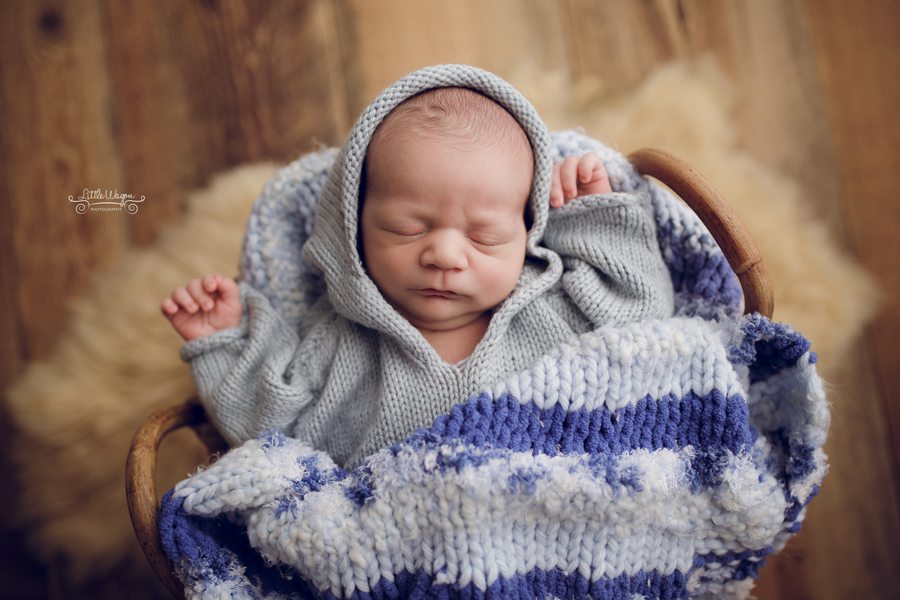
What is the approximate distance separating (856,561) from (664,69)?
3.73 ft

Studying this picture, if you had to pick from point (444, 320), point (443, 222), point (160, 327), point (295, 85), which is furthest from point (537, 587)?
point (295, 85)

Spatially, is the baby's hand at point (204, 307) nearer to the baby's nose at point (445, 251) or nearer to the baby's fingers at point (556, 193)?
the baby's nose at point (445, 251)

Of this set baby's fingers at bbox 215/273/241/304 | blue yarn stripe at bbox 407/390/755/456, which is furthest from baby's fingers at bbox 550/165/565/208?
baby's fingers at bbox 215/273/241/304

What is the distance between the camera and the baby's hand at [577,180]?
1.13 meters

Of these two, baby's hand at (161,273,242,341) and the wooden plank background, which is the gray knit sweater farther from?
the wooden plank background

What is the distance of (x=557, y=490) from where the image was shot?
901 mm

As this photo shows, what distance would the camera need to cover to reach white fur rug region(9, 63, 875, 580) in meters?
1.43

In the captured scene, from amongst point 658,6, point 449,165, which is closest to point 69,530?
point 449,165

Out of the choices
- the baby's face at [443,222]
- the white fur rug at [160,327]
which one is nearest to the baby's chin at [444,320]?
the baby's face at [443,222]

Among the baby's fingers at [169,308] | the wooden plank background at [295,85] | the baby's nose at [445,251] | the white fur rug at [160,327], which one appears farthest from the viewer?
the wooden plank background at [295,85]

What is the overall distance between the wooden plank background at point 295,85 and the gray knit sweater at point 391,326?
2.17 ft

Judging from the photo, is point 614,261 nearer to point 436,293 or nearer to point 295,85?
point 436,293

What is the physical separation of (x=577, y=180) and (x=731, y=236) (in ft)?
0.86

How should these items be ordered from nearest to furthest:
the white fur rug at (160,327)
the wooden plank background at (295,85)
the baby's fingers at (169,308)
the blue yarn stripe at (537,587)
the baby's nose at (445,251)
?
the blue yarn stripe at (537,587) < the baby's nose at (445,251) < the baby's fingers at (169,308) < the white fur rug at (160,327) < the wooden plank background at (295,85)
